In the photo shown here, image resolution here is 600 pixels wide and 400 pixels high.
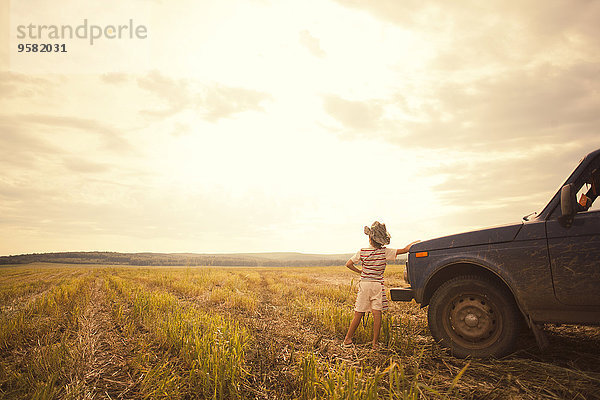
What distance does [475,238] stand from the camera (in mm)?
4137

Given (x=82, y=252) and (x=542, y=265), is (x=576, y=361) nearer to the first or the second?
(x=542, y=265)

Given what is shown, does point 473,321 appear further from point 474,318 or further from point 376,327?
point 376,327

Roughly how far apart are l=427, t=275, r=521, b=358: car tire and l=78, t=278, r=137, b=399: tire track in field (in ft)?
12.8

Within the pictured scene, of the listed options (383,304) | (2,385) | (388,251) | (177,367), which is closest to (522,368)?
(383,304)

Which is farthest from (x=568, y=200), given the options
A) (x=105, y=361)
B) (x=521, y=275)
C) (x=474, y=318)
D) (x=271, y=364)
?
(x=105, y=361)

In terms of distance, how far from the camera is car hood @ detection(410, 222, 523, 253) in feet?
12.8

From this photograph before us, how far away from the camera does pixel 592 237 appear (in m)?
3.43

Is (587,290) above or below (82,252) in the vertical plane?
above

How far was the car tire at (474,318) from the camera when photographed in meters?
3.75

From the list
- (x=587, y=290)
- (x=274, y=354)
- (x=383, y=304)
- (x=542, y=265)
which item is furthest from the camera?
(x=383, y=304)

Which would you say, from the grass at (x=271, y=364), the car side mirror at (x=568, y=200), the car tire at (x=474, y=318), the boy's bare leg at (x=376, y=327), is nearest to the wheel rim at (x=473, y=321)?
the car tire at (x=474, y=318)

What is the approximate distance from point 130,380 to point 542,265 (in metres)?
5.10

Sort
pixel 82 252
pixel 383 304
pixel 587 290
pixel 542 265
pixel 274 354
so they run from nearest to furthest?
pixel 587 290
pixel 542 265
pixel 274 354
pixel 383 304
pixel 82 252

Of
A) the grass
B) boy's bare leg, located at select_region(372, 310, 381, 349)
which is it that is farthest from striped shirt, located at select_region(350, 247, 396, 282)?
the grass
